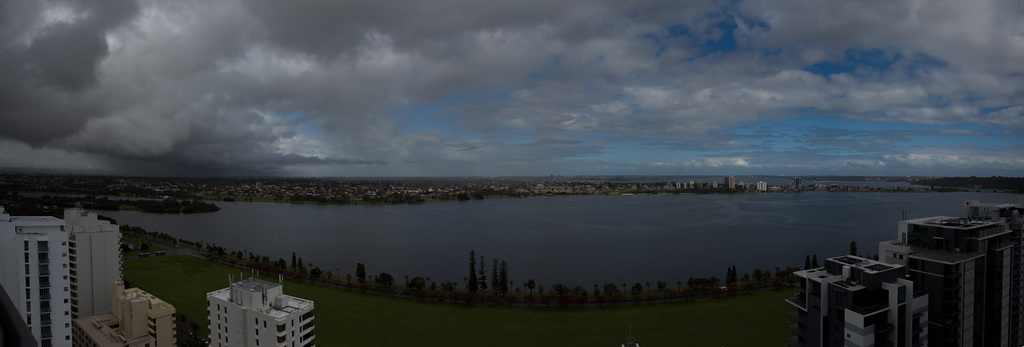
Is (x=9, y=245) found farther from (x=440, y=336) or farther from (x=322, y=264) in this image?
(x=322, y=264)

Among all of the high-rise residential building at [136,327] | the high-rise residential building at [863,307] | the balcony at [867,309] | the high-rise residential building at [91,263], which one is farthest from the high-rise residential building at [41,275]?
the balcony at [867,309]

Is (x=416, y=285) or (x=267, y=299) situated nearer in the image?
(x=267, y=299)

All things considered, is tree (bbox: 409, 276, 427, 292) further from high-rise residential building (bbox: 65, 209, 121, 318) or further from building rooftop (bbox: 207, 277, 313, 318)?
high-rise residential building (bbox: 65, 209, 121, 318)

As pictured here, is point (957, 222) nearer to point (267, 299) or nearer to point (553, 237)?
point (267, 299)

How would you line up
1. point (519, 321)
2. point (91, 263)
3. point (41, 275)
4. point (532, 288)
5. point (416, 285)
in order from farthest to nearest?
point (532, 288) → point (416, 285) → point (519, 321) → point (91, 263) → point (41, 275)

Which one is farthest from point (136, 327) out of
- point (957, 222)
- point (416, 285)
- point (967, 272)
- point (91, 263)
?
point (957, 222)

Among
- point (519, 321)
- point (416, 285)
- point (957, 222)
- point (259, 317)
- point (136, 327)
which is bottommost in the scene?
point (519, 321)

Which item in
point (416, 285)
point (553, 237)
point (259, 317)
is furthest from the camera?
point (553, 237)

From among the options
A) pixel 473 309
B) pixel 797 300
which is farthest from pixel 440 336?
pixel 797 300

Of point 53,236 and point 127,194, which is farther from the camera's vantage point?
point 127,194
